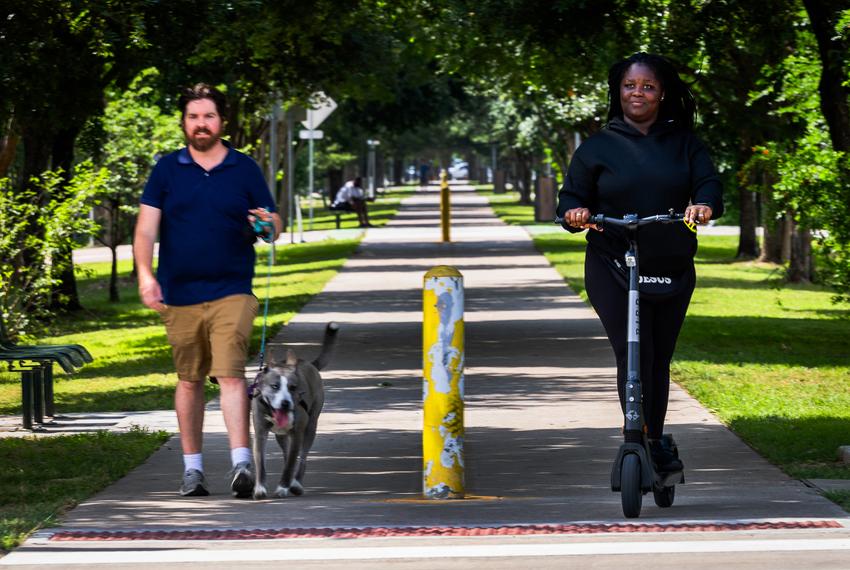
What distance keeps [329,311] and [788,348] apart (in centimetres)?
644

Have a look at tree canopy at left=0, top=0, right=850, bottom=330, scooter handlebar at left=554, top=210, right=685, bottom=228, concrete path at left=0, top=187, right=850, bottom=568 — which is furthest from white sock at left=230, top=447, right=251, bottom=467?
tree canopy at left=0, top=0, right=850, bottom=330

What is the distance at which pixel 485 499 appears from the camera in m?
8.40

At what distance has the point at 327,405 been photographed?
1286 cm

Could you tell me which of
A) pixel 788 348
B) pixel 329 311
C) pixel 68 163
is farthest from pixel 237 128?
pixel 788 348

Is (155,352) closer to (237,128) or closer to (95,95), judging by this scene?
(95,95)

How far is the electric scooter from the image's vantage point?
739cm

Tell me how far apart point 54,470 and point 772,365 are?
26.8 feet

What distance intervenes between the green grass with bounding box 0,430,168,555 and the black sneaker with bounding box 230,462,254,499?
29.1 inches

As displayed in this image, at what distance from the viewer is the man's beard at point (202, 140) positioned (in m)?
8.38

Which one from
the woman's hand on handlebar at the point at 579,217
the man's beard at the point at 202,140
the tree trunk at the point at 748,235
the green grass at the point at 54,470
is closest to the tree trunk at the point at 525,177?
the tree trunk at the point at 748,235

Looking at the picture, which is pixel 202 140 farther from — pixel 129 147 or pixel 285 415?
pixel 129 147

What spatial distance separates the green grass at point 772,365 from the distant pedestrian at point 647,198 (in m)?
1.13

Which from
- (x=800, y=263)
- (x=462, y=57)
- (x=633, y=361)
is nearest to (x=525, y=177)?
(x=800, y=263)

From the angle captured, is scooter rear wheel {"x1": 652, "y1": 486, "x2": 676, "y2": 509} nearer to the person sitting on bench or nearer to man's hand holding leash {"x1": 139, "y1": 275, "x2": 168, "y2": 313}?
man's hand holding leash {"x1": 139, "y1": 275, "x2": 168, "y2": 313}
